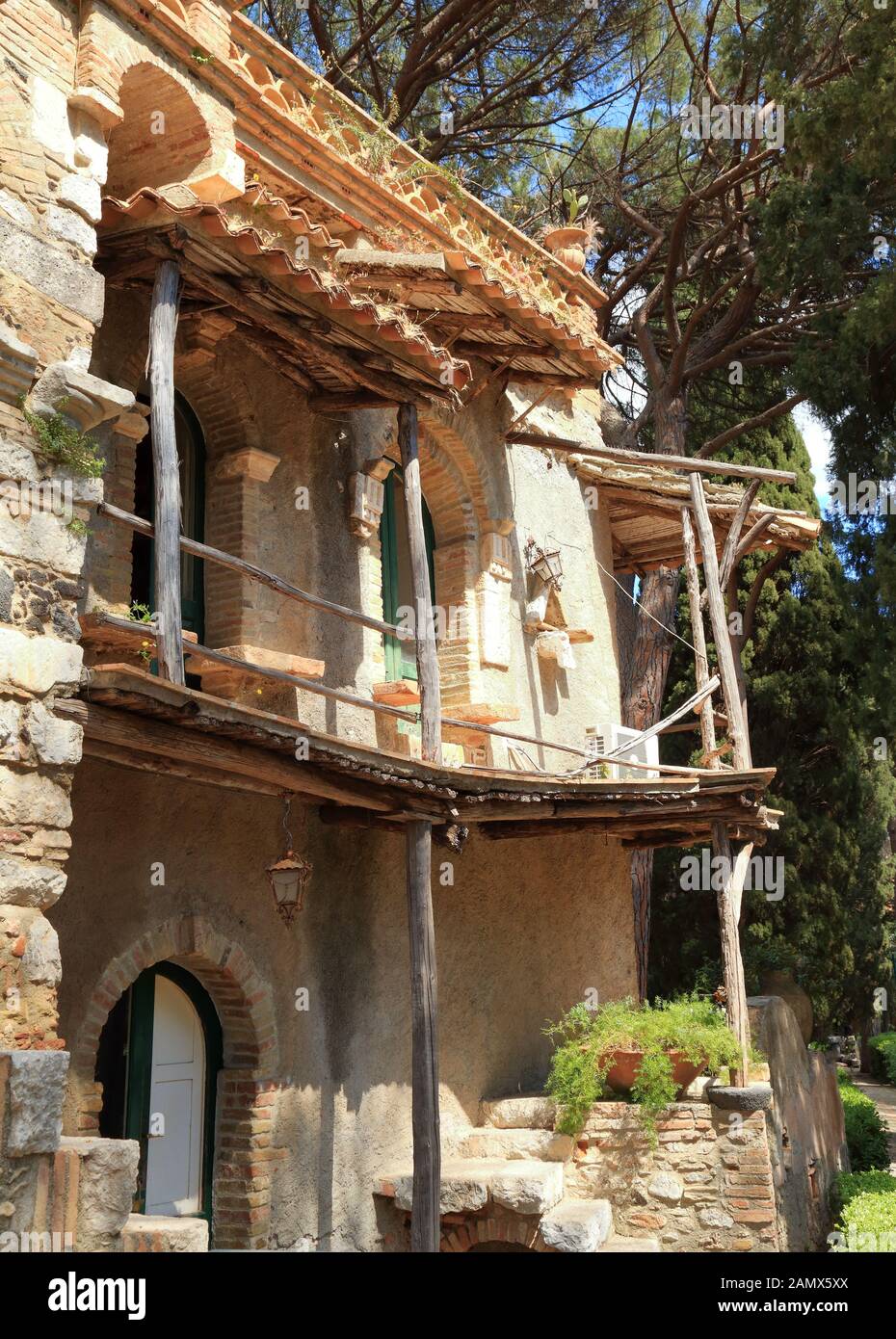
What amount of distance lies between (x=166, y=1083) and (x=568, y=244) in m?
8.84

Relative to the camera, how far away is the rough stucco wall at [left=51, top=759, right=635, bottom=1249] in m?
7.38

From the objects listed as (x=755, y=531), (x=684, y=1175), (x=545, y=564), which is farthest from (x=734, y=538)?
(x=684, y=1175)

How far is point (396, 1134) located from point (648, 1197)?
175 centimetres

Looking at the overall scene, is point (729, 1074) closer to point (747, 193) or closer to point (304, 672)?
point (304, 672)

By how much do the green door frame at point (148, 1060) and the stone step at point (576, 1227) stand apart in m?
2.12

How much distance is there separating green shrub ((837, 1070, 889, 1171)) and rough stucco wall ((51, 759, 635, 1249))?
5511mm

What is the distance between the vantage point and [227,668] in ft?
27.7

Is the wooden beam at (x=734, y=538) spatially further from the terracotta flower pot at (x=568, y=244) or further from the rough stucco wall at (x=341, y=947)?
the terracotta flower pot at (x=568, y=244)

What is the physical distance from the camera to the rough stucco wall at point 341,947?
738cm

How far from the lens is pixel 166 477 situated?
6.79m

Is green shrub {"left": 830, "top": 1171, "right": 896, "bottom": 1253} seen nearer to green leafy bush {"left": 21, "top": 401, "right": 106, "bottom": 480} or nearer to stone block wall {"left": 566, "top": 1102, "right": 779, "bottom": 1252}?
stone block wall {"left": 566, "top": 1102, "right": 779, "bottom": 1252}

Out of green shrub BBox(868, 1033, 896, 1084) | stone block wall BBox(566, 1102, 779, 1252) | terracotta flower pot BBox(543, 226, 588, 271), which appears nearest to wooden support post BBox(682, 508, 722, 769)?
stone block wall BBox(566, 1102, 779, 1252)

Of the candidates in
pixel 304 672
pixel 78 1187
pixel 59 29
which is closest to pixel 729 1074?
pixel 304 672

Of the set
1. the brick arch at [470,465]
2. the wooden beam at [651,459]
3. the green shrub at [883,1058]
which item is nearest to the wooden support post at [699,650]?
the wooden beam at [651,459]
